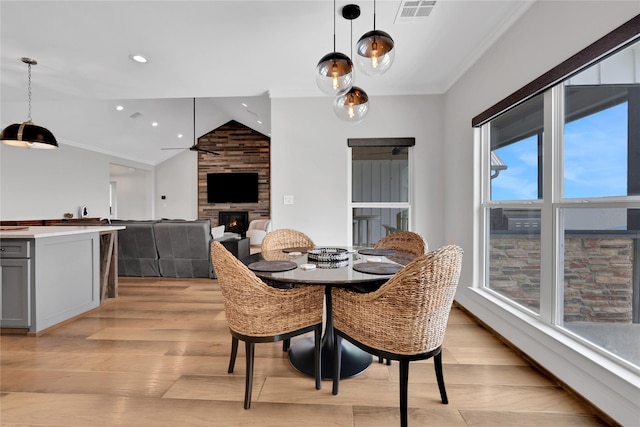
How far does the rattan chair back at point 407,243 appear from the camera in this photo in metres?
2.29

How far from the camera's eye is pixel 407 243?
2438 millimetres

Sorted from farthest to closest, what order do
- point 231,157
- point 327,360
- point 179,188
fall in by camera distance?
point 179,188 → point 231,157 → point 327,360

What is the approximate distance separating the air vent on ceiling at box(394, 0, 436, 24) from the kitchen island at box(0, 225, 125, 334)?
335 centimetres

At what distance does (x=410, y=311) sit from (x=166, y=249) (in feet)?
13.1

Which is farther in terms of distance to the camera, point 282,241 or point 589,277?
point 282,241

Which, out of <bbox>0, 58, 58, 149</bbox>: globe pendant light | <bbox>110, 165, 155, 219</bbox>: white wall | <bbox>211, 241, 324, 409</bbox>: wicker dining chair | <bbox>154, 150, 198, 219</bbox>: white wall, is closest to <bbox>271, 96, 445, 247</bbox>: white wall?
<bbox>211, 241, 324, 409</bbox>: wicker dining chair

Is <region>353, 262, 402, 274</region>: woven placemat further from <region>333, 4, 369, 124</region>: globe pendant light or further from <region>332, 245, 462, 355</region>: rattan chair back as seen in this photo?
<region>333, 4, 369, 124</region>: globe pendant light

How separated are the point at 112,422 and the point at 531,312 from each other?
2648mm

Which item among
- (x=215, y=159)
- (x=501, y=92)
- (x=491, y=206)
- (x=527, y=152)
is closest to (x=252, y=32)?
(x=501, y=92)

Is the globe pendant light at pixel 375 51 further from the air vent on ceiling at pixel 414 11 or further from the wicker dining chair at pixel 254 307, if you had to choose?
the wicker dining chair at pixel 254 307

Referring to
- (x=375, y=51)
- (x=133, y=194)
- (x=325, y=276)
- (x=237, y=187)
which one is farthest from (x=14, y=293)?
(x=133, y=194)

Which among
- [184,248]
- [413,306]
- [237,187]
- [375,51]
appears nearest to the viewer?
[413,306]

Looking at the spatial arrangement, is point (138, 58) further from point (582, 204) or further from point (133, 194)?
point (133, 194)

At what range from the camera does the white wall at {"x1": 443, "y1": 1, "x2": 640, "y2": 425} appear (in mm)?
1420
